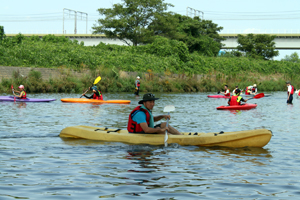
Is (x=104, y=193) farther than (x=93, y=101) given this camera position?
No

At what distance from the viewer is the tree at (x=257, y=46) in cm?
6369

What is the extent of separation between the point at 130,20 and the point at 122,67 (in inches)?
619

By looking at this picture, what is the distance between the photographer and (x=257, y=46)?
64.8 meters

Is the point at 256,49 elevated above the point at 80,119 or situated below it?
above

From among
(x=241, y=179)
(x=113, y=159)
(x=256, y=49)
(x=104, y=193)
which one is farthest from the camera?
(x=256, y=49)

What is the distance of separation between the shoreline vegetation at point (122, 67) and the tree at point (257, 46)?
11467mm

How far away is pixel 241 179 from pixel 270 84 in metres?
40.9

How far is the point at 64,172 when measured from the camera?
232 inches

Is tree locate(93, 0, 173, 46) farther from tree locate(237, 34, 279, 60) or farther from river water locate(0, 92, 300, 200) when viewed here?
river water locate(0, 92, 300, 200)

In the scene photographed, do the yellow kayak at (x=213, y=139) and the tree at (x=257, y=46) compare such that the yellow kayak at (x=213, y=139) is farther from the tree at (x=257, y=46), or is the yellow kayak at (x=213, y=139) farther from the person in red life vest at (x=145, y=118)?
the tree at (x=257, y=46)

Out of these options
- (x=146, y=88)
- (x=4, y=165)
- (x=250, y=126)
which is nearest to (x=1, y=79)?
(x=146, y=88)

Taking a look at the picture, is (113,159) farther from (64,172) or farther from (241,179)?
(241,179)

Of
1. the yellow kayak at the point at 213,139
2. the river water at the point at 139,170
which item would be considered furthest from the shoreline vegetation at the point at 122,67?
the yellow kayak at the point at 213,139

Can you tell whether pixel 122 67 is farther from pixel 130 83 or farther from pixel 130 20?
pixel 130 20
